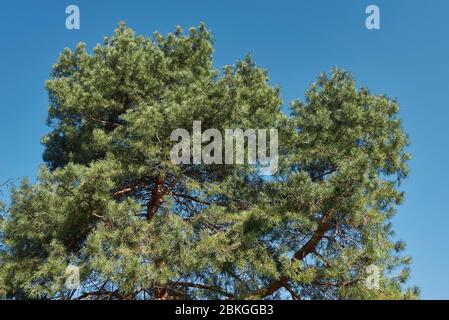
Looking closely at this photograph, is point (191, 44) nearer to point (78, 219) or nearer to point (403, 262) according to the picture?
point (78, 219)

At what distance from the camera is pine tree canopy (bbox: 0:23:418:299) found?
6.82 meters

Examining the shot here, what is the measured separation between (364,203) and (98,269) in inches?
143
